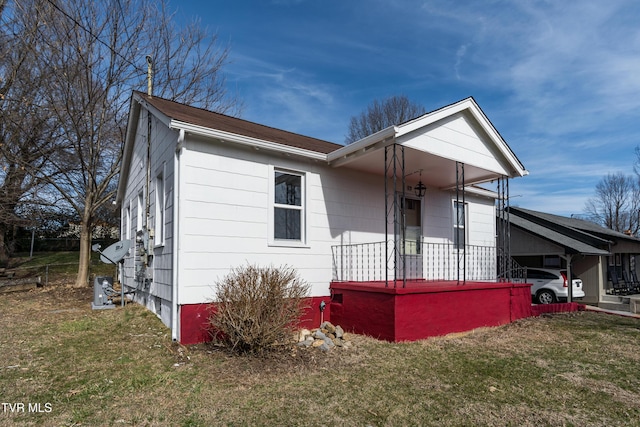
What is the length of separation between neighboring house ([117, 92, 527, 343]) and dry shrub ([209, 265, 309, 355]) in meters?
0.94

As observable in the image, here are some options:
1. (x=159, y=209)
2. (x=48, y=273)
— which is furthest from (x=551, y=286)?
(x=48, y=273)

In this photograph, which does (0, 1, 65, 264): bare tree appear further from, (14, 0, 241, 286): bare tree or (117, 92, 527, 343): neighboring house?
(117, 92, 527, 343): neighboring house

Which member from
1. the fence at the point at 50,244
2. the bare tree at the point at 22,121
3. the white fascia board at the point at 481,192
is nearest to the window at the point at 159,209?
the bare tree at the point at 22,121

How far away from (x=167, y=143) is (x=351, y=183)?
370 centimetres

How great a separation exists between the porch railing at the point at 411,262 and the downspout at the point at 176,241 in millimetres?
3070

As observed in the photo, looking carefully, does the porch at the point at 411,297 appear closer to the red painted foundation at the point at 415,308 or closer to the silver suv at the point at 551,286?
the red painted foundation at the point at 415,308

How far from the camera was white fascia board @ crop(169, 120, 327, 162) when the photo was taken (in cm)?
600

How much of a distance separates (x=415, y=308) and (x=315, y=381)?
2614 millimetres

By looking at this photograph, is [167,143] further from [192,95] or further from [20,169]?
[192,95]

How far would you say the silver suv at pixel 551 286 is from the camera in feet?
46.6

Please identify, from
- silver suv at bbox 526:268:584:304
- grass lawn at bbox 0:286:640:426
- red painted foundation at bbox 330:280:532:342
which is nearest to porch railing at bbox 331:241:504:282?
red painted foundation at bbox 330:280:532:342

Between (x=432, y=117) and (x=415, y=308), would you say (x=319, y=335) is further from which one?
(x=432, y=117)

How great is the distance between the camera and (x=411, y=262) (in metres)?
9.49

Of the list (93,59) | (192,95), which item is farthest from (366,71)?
(93,59)
